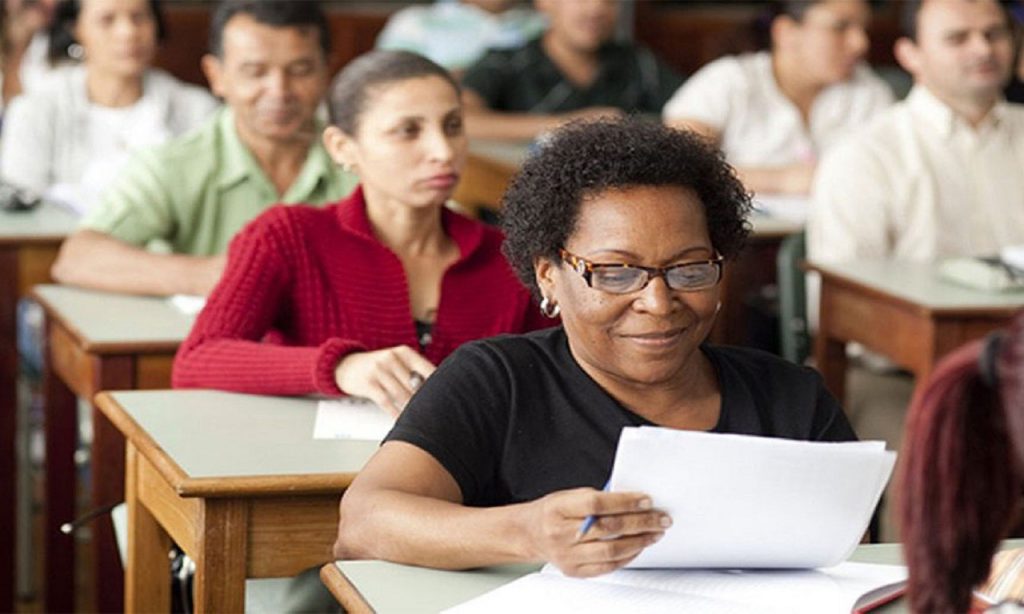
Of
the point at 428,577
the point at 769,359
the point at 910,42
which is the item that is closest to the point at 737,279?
the point at 910,42

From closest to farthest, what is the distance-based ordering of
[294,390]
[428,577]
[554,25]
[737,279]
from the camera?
[428,577] → [294,390] → [737,279] → [554,25]

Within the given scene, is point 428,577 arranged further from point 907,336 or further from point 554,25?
point 554,25

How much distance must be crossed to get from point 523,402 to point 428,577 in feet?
0.89

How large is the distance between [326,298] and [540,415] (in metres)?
0.83

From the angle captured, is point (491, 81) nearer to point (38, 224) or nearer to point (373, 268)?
point (38, 224)

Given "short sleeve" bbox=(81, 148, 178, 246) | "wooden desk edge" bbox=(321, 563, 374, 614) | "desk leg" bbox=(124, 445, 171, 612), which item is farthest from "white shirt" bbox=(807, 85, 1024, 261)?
"wooden desk edge" bbox=(321, 563, 374, 614)

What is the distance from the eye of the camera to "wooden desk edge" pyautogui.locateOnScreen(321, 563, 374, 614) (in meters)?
1.73

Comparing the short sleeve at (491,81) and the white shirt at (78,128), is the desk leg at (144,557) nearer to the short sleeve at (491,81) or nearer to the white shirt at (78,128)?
the white shirt at (78,128)

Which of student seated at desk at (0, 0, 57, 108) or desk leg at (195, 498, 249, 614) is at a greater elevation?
desk leg at (195, 498, 249, 614)

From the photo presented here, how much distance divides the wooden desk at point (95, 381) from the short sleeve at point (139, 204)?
0.17 m

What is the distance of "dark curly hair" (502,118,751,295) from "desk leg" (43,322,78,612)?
5.33 feet

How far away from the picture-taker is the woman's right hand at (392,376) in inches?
96.7

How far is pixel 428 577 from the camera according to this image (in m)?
1.82

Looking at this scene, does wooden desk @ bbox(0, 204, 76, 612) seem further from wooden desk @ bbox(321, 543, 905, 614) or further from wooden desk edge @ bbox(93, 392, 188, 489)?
wooden desk @ bbox(321, 543, 905, 614)
